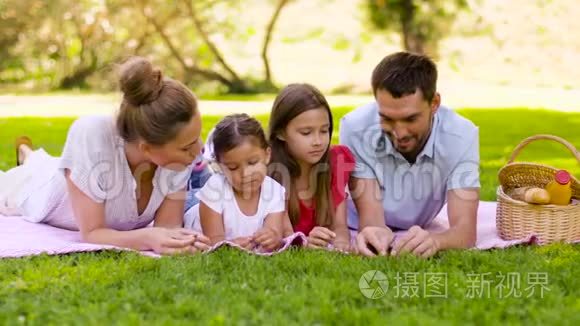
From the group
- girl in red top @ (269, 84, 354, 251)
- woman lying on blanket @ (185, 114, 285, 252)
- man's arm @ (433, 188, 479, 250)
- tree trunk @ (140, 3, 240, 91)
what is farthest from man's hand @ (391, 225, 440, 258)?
tree trunk @ (140, 3, 240, 91)

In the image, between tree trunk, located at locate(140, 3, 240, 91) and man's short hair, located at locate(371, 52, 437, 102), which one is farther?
tree trunk, located at locate(140, 3, 240, 91)

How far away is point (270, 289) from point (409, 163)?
1.51 m

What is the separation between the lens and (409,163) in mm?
4844

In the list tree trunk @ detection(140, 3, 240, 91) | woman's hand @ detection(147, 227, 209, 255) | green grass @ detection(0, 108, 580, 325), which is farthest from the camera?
tree trunk @ detection(140, 3, 240, 91)

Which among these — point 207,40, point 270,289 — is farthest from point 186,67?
point 270,289

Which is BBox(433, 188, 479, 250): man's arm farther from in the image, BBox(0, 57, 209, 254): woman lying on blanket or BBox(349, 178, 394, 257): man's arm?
BBox(0, 57, 209, 254): woman lying on blanket

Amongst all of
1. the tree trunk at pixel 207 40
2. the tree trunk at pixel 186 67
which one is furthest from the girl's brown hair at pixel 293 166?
the tree trunk at pixel 207 40

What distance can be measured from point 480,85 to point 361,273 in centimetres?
1255

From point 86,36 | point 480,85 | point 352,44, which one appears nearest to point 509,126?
point 480,85

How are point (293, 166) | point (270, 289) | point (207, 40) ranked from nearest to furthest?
point (270, 289)
point (293, 166)
point (207, 40)

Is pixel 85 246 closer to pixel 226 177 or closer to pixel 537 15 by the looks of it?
pixel 226 177

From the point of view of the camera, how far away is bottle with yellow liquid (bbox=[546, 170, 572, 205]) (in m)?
4.70

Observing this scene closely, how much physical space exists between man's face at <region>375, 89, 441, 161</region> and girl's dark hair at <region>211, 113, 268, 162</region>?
2.19ft

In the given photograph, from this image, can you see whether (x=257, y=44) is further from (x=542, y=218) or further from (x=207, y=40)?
(x=542, y=218)
